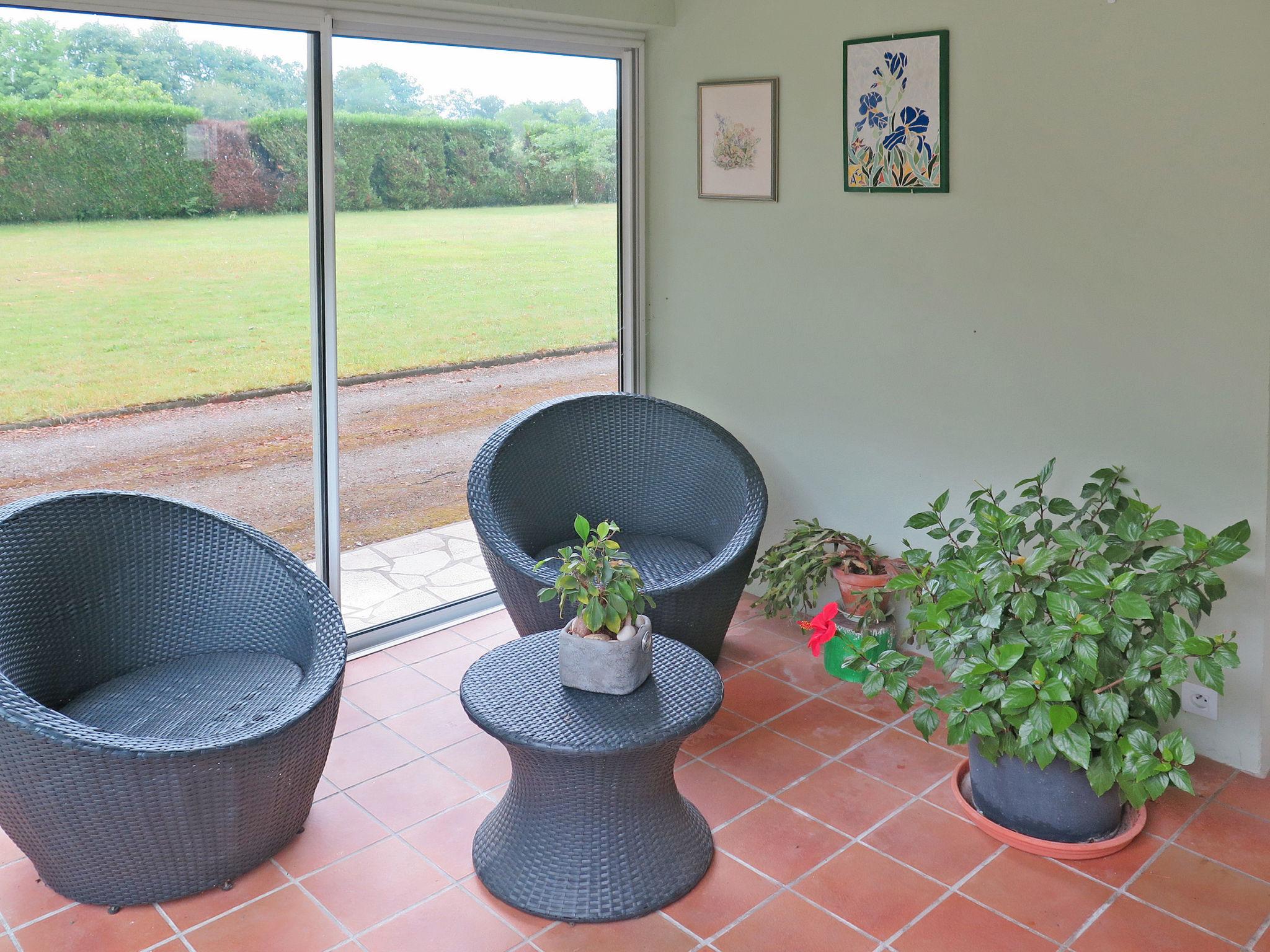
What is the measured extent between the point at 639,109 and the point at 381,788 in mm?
2722

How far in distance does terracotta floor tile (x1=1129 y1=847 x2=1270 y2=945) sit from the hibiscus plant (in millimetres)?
201

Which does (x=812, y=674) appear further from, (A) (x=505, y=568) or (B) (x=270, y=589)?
(B) (x=270, y=589)

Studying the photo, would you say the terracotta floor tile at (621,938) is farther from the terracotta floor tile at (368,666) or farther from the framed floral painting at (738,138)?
the framed floral painting at (738,138)

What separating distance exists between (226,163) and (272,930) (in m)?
2.12

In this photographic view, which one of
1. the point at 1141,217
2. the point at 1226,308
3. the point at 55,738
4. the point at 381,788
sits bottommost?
the point at 381,788

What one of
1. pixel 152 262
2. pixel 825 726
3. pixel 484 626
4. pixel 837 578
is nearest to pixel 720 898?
pixel 825 726

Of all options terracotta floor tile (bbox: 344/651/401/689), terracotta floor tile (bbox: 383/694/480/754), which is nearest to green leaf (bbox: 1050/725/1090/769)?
terracotta floor tile (bbox: 383/694/480/754)

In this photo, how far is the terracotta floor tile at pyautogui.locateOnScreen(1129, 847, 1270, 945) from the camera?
255cm

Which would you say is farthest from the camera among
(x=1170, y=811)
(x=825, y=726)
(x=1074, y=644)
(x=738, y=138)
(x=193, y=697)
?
(x=738, y=138)

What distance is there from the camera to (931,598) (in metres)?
2.95

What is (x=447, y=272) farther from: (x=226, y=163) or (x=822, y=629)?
(x=822, y=629)

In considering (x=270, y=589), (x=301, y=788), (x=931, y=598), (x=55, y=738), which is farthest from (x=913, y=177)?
(x=55, y=738)

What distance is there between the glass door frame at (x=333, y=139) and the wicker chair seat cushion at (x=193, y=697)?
38.2 inches

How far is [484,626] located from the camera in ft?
13.8
